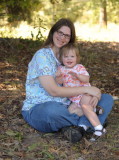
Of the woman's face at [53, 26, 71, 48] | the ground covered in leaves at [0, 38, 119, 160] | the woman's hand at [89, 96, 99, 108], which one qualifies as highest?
the woman's face at [53, 26, 71, 48]

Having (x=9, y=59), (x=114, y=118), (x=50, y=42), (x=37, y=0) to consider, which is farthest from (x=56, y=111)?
(x=37, y=0)

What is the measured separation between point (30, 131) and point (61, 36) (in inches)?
41.1

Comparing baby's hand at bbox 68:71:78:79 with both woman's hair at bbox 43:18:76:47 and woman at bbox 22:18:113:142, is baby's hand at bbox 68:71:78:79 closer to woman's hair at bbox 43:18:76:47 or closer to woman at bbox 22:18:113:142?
woman at bbox 22:18:113:142

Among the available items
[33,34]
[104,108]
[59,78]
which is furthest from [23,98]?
[33,34]

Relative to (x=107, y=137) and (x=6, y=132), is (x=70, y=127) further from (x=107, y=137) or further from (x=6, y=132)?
(x=6, y=132)

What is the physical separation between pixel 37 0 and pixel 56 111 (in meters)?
4.75

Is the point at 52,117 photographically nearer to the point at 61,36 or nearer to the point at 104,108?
the point at 104,108

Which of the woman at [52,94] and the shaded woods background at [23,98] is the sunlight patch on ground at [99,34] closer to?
the shaded woods background at [23,98]

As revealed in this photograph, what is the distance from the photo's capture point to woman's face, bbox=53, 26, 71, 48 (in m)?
3.07

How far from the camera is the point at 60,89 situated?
2.93m

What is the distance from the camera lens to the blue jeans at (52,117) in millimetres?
2900

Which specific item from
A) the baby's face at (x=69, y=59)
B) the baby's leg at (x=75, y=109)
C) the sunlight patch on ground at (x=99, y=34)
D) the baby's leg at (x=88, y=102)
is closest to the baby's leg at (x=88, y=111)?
the baby's leg at (x=88, y=102)

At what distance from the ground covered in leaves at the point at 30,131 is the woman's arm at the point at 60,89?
44 centimetres

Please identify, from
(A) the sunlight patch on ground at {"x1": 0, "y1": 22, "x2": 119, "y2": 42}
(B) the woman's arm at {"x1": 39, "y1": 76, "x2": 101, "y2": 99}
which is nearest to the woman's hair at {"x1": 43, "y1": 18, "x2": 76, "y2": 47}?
(B) the woman's arm at {"x1": 39, "y1": 76, "x2": 101, "y2": 99}
